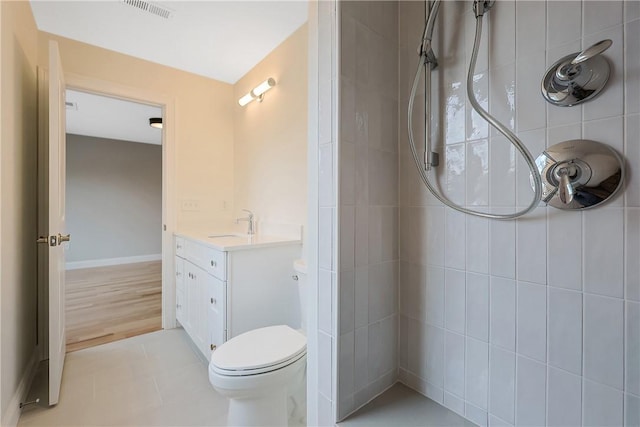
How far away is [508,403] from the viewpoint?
833 millimetres

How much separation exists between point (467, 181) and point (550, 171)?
219 mm

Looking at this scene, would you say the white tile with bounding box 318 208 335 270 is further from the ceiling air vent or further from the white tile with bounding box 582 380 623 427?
the ceiling air vent

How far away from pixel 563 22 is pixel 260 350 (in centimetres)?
153

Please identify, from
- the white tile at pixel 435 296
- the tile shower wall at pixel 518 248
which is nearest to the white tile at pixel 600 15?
the tile shower wall at pixel 518 248

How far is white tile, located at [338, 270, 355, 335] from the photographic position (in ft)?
2.95

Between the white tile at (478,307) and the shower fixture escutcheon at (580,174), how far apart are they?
30 cm

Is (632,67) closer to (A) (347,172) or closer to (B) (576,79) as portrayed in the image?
(B) (576,79)

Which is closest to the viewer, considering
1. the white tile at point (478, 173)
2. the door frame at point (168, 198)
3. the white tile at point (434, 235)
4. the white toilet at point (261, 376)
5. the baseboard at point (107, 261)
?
the white tile at point (478, 173)

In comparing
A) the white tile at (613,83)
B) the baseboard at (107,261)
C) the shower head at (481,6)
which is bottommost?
the baseboard at (107,261)

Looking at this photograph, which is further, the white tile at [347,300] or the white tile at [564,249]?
the white tile at [347,300]

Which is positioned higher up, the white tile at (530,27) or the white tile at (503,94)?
the white tile at (530,27)

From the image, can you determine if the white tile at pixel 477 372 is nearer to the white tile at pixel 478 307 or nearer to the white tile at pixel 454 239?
the white tile at pixel 478 307

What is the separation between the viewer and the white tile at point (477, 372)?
2.89 ft

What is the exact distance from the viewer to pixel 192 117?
268 cm
